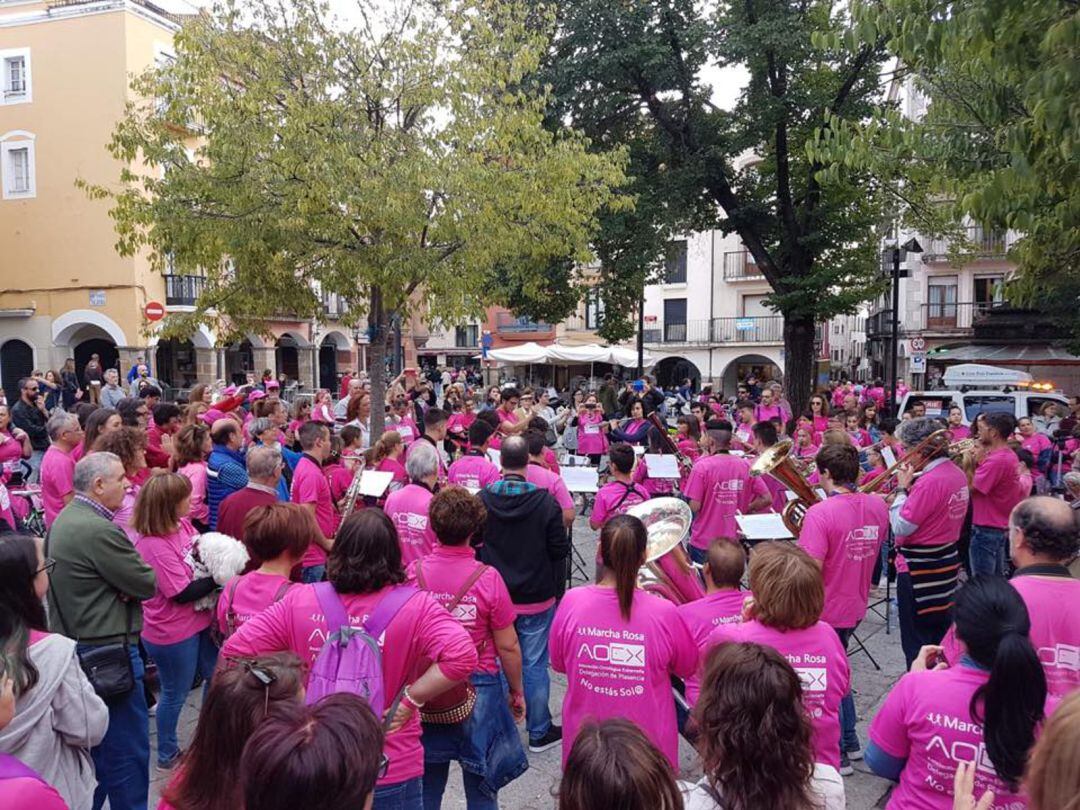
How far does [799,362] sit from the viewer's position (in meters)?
16.1

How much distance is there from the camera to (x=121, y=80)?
2381cm

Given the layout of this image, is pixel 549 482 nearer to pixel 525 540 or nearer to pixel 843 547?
pixel 525 540

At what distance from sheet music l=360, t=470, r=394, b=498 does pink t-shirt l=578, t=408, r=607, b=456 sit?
6488 millimetres

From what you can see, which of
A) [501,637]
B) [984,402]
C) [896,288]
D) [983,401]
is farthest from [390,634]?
[896,288]

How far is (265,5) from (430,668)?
907 centimetres

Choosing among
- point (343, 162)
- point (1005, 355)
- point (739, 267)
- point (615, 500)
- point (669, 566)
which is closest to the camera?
point (669, 566)

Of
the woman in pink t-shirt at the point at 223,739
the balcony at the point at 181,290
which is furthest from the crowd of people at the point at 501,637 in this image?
the balcony at the point at 181,290

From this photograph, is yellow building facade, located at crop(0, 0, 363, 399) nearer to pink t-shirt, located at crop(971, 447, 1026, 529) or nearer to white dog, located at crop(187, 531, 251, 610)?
white dog, located at crop(187, 531, 251, 610)

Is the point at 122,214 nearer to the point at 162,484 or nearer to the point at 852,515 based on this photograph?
the point at 162,484

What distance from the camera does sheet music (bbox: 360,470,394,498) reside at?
609 cm

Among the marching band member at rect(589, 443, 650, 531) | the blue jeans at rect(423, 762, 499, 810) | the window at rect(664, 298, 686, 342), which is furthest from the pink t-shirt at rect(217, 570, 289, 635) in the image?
the window at rect(664, 298, 686, 342)

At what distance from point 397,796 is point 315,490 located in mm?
3303

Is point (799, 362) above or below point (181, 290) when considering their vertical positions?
below

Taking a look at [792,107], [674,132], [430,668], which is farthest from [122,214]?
[792,107]
